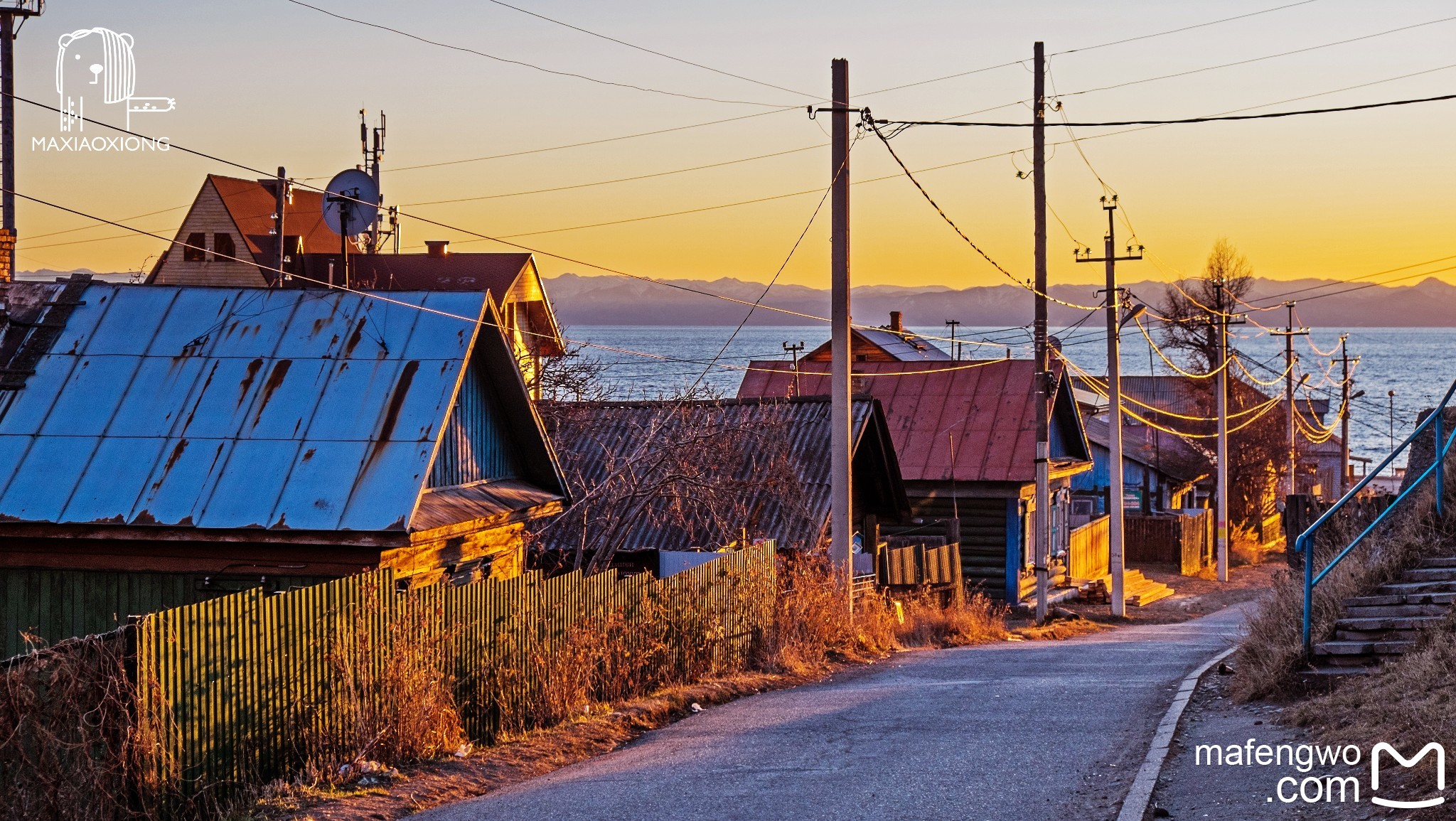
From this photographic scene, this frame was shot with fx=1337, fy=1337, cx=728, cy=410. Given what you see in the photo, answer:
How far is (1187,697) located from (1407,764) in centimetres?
498

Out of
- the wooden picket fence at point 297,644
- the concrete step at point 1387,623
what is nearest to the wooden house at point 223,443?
the wooden picket fence at point 297,644

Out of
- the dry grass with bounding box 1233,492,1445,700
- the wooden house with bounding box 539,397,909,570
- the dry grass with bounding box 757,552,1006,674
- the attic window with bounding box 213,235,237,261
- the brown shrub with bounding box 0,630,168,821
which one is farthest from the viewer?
the attic window with bounding box 213,235,237,261

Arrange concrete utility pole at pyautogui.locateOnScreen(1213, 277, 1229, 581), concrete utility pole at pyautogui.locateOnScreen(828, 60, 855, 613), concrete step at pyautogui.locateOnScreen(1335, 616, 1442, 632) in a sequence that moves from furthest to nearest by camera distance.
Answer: concrete utility pole at pyautogui.locateOnScreen(1213, 277, 1229, 581) < concrete utility pole at pyautogui.locateOnScreen(828, 60, 855, 613) < concrete step at pyautogui.locateOnScreen(1335, 616, 1442, 632)

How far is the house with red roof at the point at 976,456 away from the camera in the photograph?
32250 mm

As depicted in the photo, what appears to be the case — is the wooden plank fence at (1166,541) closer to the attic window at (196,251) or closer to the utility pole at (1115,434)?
the utility pole at (1115,434)

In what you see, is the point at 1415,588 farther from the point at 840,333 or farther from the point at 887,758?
the point at 840,333

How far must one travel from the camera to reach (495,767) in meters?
11.0

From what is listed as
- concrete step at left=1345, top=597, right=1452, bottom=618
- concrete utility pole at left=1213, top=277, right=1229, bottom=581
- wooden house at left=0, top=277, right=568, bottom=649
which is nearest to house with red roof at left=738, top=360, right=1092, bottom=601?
concrete utility pole at left=1213, top=277, right=1229, bottom=581

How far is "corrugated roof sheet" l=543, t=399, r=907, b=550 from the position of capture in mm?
22500

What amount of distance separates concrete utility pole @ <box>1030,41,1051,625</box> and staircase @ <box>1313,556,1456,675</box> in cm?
1332

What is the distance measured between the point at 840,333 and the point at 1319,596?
7643 millimetres

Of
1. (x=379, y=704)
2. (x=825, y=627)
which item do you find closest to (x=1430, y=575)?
(x=825, y=627)

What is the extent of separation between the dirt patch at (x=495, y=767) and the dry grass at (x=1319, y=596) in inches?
219

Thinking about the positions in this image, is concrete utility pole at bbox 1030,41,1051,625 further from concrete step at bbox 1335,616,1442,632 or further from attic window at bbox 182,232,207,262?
attic window at bbox 182,232,207,262
